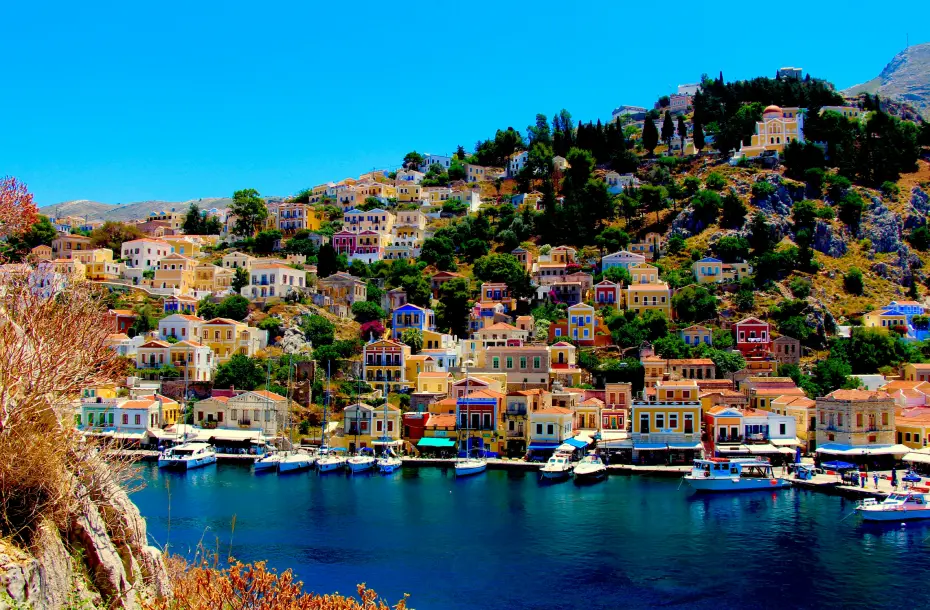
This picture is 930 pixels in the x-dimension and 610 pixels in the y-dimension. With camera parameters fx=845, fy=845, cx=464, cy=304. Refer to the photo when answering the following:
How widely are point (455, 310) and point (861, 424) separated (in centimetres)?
3642

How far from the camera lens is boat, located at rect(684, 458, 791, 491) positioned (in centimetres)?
4388

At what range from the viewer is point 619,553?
31.1 m

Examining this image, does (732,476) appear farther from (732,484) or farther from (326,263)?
(326,263)

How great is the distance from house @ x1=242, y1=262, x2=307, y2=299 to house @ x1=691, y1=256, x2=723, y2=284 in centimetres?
3689

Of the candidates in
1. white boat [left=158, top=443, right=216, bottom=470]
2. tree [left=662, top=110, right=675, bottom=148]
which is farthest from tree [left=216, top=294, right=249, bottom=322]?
tree [left=662, top=110, right=675, bottom=148]

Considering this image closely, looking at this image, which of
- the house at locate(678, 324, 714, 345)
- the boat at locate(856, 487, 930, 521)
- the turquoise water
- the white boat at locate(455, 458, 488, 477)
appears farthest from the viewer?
the house at locate(678, 324, 714, 345)

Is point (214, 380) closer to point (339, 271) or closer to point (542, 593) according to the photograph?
point (339, 271)

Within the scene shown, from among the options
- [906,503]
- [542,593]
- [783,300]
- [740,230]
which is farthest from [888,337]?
[542,593]

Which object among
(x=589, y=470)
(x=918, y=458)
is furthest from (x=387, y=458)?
(x=918, y=458)

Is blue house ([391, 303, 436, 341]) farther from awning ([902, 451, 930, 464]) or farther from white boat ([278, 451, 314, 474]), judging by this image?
awning ([902, 451, 930, 464])

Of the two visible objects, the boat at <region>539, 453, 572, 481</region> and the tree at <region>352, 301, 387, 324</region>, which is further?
the tree at <region>352, 301, 387, 324</region>

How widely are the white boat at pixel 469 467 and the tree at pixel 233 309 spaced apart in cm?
3127

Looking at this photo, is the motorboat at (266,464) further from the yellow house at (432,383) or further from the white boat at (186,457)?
the yellow house at (432,383)

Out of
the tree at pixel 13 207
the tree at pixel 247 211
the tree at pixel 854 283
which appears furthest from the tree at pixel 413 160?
the tree at pixel 13 207
